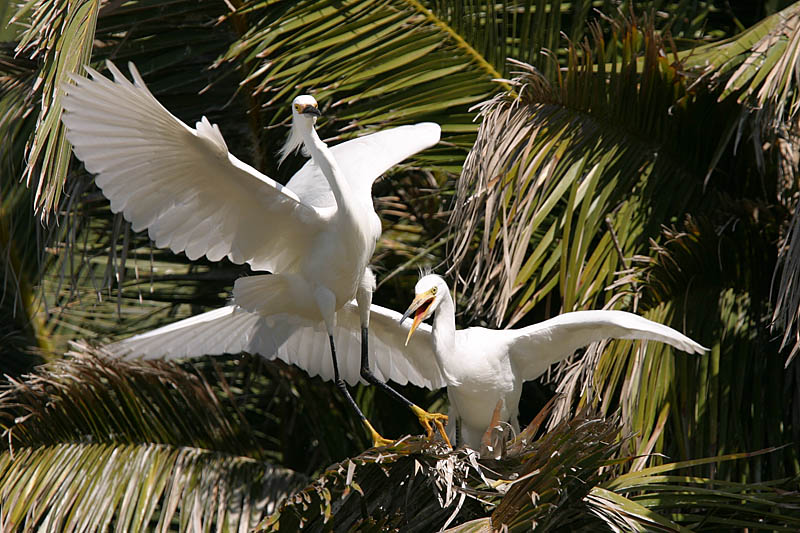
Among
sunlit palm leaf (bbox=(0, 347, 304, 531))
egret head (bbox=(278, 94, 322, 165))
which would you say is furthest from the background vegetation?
egret head (bbox=(278, 94, 322, 165))

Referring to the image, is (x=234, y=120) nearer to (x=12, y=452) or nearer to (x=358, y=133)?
(x=358, y=133)

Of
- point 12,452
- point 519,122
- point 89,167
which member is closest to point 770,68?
point 519,122

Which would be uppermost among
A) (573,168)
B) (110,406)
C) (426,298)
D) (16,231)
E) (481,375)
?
(573,168)

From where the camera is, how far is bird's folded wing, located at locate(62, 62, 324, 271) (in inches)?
117

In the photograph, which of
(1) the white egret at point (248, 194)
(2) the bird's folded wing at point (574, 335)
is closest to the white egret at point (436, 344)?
(2) the bird's folded wing at point (574, 335)

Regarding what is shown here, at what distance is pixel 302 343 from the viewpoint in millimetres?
4305

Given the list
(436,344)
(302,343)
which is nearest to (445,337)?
(436,344)

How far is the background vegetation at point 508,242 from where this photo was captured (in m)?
2.92

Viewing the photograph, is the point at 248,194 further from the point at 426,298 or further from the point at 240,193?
the point at 426,298

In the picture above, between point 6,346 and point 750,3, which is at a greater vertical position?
Result: point 750,3

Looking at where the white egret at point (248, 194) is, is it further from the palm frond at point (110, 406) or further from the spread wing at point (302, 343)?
the palm frond at point (110, 406)

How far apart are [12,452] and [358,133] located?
2.04 metres

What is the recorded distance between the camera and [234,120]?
4.84 m

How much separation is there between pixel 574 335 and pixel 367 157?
48.2 inches
